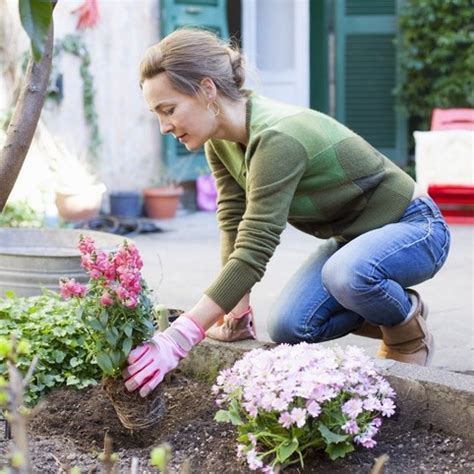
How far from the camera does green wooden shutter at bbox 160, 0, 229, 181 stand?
27.9 ft

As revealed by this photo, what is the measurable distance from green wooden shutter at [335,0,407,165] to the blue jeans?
258 inches

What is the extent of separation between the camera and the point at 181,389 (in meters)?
3.04

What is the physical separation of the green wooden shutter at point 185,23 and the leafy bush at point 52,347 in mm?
5418

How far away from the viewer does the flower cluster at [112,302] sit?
97.0 inches

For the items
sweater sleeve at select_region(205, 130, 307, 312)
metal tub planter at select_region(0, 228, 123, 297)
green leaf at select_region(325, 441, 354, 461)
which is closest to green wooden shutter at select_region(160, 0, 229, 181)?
metal tub planter at select_region(0, 228, 123, 297)

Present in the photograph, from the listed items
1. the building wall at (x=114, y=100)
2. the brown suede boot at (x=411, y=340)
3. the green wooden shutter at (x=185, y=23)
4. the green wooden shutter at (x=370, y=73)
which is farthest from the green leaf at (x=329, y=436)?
the green wooden shutter at (x=370, y=73)

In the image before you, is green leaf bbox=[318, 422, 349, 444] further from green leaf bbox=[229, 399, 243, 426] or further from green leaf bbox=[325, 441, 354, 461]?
green leaf bbox=[229, 399, 243, 426]

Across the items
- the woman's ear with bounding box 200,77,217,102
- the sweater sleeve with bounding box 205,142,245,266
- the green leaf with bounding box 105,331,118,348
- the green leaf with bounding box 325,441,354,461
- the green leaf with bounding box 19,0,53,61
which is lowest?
the green leaf with bounding box 325,441,354,461

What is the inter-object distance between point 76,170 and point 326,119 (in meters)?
4.95

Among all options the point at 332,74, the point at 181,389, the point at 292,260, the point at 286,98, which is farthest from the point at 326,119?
the point at 332,74

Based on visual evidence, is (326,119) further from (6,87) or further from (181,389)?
(6,87)

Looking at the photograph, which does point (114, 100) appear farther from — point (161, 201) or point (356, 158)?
point (356, 158)

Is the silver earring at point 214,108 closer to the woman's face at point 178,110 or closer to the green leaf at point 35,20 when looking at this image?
the woman's face at point 178,110

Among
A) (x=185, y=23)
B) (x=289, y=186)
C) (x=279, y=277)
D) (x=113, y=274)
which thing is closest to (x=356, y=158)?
(x=289, y=186)
